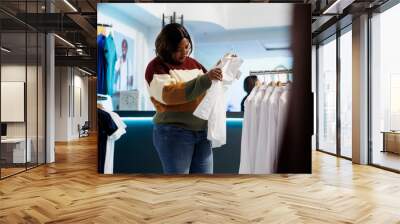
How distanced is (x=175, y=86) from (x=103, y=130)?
1313mm

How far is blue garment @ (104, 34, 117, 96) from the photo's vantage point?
5871 mm

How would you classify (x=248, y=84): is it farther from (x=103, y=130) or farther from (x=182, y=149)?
(x=103, y=130)

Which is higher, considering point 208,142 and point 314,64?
point 314,64

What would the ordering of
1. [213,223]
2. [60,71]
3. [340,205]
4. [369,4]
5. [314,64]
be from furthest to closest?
[60,71]
[314,64]
[369,4]
[340,205]
[213,223]

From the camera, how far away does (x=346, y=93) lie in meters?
8.70

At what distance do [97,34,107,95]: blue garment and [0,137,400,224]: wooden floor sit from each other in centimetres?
136

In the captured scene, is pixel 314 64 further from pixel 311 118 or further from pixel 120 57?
pixel 120 57

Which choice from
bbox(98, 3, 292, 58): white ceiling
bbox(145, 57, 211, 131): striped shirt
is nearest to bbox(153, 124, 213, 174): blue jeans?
bbox(145, 57, 211, 131): striped shirt

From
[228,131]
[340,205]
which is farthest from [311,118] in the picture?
[340,205]

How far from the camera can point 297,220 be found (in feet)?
12.0

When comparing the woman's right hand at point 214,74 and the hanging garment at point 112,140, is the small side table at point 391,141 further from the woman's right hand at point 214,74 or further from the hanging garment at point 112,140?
the hanging garment at point 112,140

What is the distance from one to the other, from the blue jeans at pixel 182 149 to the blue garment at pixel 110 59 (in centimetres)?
88

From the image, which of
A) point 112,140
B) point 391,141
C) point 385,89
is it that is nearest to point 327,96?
point 385,89

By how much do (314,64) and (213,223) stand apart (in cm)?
802
